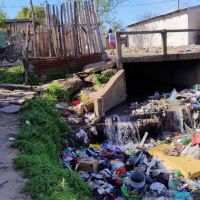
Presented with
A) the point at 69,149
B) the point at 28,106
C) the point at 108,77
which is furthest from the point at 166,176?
the point at 108,77

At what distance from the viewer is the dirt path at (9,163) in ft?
16.5

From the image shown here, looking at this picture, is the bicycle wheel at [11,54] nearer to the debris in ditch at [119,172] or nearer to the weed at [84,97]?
the weed at [84,97]

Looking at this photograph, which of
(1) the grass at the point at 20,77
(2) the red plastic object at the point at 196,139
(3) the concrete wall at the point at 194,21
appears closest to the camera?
(2) the red plastic object at the point at 196,139

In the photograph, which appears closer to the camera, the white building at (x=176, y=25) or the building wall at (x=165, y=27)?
the white building at (x=176, y=25)

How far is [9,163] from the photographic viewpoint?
6.05 metres

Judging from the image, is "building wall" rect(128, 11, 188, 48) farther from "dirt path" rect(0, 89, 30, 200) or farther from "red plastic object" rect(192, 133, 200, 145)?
"dirt path" rect(0, 89, 30, 200)

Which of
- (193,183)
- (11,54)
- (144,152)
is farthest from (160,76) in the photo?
(193,183)

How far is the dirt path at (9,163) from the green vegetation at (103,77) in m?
3.94

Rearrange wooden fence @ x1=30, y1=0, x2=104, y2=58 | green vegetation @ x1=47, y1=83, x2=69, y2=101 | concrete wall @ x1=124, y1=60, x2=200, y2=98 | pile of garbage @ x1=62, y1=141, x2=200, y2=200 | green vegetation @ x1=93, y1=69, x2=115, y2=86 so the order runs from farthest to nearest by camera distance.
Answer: concrete wall @ x1=124, y1=60, x2=200, y2=98 → wooden fence @ x1=30, y1=0, x2=104, y2=58 → green vegetation @ x1=93, y1=69, x2=115, y2=86 → green vegetation @ x1=47, y1=83, x2=69, y2=101 → pile of garbage @ x1=62, y1=141, x2=200, y2=200

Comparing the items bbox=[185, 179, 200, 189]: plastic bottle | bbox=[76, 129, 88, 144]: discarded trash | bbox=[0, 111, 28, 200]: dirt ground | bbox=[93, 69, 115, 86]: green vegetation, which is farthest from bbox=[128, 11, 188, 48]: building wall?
bbox=[0, 111, 28, 200]: dirt ground

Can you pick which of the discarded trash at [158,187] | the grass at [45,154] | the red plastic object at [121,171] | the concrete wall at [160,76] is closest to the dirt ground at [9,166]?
the grass at [45,154]

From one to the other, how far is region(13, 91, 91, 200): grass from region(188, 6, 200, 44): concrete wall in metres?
13.2

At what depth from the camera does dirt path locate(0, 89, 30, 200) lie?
16.5 ft

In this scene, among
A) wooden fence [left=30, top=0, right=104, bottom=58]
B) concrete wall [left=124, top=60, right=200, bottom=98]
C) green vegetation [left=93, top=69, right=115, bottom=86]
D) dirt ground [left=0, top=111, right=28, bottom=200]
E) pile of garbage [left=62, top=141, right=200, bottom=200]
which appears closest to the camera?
dirt ground [left=0, top=111, right=28, bottom=200]
